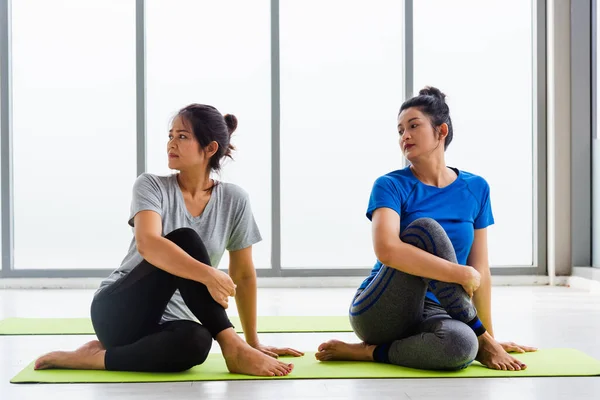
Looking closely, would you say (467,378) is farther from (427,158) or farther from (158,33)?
(158,33)

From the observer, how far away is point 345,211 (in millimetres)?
5270

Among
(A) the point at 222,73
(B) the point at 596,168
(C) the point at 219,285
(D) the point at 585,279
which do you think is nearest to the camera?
(C) the point at 219,285

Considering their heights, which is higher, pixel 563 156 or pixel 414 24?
pixel 414 24

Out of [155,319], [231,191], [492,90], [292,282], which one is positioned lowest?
[292,282]

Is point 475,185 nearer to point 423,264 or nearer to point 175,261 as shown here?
point 423,264

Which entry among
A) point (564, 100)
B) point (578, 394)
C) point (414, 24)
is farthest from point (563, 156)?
point (578, 394)

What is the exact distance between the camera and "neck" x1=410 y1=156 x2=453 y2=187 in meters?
2.36

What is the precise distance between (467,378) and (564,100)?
358 cm

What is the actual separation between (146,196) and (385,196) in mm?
665

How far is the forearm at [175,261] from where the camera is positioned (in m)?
2.01

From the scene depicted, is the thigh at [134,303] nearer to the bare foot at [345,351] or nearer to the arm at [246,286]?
the arm at [246,286]

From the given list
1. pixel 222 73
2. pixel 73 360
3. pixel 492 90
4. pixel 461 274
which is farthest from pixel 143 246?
pixel 492 90

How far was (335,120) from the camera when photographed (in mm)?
5305

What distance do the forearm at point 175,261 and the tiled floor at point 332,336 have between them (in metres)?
0.28
